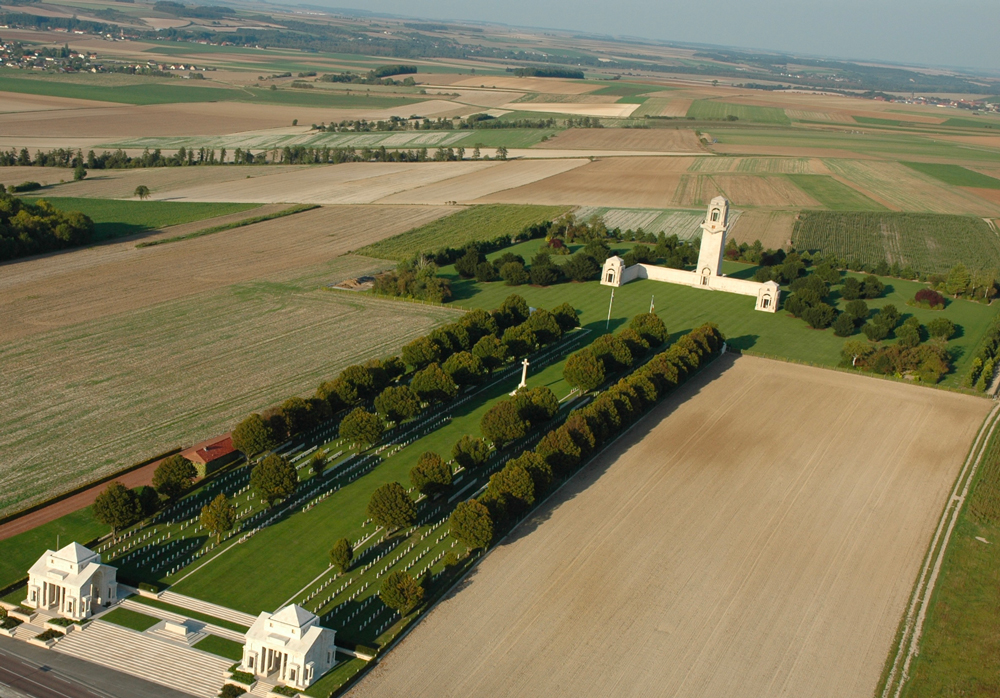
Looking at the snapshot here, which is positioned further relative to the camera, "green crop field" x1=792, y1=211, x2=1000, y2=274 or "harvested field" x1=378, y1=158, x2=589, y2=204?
"harvested field" x1=378, y1=158, x2=589, y2=204

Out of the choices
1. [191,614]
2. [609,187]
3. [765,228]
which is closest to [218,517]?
[191,614]

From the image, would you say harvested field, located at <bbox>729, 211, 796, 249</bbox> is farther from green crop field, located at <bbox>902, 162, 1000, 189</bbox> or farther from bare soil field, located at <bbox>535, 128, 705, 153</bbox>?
bare soil field, located at <bbox>535, 128, 705, 153</bbox>

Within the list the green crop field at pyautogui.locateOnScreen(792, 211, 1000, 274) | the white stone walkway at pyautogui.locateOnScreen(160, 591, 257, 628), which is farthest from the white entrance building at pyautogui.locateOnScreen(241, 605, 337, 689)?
the green crop field at pyautogui.locateOnScreen(792, 211, 1000, 274)

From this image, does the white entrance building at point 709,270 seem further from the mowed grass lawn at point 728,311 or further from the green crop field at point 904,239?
the green crop field at point 904,239

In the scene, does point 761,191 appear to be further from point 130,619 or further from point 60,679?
point 60,679

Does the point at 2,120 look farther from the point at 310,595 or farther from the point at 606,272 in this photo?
the point at 310,595
